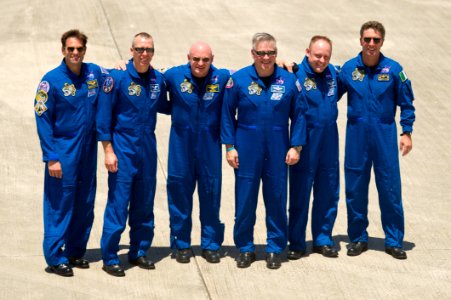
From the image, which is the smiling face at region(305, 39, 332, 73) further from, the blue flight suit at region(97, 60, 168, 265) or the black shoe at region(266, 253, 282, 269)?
the black shoe at region(266, 253, 282, 269)

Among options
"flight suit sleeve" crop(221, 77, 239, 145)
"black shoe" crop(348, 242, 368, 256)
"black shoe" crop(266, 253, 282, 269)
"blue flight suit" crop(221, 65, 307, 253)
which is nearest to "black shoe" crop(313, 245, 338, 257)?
"black shoe" crop(348, 242, 368, 256)

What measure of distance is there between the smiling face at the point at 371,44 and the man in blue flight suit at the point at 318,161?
31 cm

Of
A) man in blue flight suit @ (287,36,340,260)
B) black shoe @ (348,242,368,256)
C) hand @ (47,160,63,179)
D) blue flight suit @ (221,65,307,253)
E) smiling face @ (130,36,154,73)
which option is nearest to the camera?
hand @ (47,160,63,179)

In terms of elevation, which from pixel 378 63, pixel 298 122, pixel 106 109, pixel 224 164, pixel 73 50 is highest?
pixel 73 50

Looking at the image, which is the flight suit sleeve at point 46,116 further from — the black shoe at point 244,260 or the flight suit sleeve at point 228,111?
the black shoe at point 244,260

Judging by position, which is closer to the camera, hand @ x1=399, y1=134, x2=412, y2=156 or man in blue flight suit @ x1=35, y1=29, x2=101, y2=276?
man in blue flight suit @ x1=35, y1=29, x2=101, y2=276

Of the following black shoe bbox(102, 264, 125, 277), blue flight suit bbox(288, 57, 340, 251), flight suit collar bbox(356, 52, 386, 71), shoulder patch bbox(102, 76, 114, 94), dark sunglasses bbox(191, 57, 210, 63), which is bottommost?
black shoe bbox(102, 264, 125, 277)

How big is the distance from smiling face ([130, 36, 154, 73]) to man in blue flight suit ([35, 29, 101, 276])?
315mm

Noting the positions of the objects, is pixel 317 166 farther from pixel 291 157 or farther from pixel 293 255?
pixel 293 255

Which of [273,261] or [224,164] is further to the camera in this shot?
[224,164]

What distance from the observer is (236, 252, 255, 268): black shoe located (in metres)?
8.20

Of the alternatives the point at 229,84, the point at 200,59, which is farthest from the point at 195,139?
the point at 200,59

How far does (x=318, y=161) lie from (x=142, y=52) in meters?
1.74

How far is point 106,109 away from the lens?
782 cm
